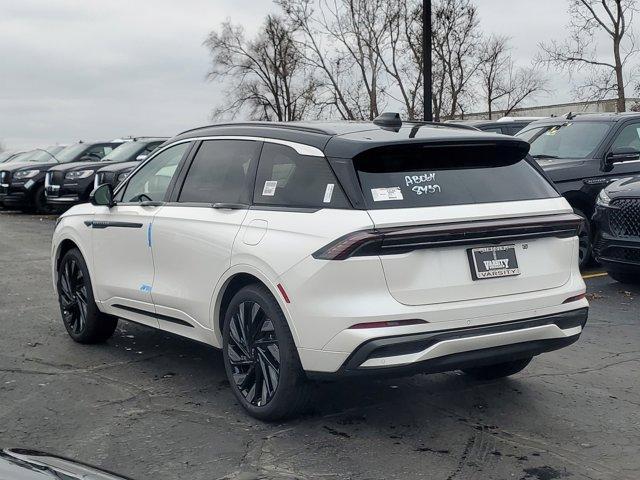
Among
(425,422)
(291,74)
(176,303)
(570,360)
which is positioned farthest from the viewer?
(291,74)

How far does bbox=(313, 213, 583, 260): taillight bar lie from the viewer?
459 centimetres

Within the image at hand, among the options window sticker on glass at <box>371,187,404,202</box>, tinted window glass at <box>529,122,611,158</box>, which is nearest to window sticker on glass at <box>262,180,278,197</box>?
window sticker on glass at <box>371,187,404,202</box>

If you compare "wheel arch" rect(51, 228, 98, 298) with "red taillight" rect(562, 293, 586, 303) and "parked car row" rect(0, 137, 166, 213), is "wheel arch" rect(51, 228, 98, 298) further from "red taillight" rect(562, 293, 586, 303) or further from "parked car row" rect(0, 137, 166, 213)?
"parked car row" rect(0, 137, 166, 213)

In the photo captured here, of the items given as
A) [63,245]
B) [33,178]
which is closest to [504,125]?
[33,178]

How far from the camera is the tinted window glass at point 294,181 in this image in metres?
4.90

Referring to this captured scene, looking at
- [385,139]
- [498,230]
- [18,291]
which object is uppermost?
[385,139]

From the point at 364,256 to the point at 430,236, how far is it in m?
0.36

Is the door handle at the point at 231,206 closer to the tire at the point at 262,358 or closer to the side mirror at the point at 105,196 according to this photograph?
the tire at the point at 262,358

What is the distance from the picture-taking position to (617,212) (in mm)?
9531

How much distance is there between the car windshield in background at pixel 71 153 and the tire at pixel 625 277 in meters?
14.8

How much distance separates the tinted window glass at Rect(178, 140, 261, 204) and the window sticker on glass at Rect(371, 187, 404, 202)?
95 centimetres

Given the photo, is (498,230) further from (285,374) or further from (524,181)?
(285,374)

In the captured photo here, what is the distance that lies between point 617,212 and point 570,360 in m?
3.31

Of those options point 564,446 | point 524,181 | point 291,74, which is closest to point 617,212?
point 524,181
